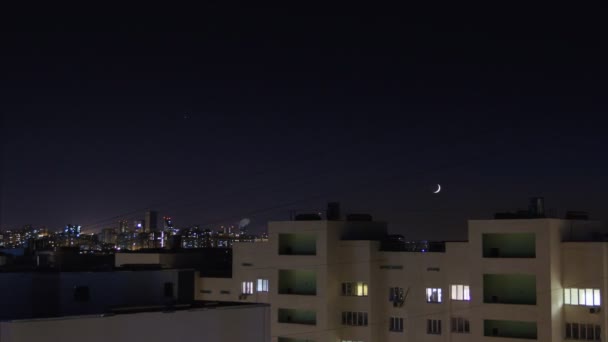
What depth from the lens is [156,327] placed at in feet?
60.7

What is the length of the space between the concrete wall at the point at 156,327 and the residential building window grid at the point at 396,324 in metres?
20.1

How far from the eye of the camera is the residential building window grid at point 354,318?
4019 centimetres

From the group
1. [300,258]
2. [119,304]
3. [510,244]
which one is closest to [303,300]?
[300,258]

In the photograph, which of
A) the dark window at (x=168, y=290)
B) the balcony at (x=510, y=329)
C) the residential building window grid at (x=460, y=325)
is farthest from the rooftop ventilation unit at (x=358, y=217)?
the dark window at (x=168, y=290)

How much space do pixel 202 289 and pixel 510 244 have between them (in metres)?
17.6

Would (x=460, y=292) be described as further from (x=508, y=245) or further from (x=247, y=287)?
(x=247, y=287)

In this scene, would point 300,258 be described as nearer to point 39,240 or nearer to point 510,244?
point 510,244

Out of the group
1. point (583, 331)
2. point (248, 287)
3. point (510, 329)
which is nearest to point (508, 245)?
point (510, 329)

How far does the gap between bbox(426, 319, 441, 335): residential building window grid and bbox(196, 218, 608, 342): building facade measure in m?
0.05

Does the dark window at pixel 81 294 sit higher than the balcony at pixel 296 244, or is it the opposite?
the balcony at pixel 296 244

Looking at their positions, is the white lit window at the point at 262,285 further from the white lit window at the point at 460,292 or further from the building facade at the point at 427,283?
the white lit window at the point at 460,292

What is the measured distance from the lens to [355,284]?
133 feet

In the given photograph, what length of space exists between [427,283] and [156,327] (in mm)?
22438

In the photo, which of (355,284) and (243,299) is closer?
(355,284)
